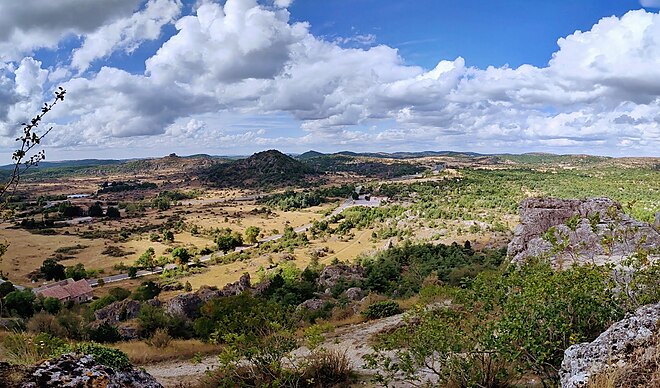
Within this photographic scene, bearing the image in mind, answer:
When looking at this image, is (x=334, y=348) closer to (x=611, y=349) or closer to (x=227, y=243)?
(x=611, y=349)

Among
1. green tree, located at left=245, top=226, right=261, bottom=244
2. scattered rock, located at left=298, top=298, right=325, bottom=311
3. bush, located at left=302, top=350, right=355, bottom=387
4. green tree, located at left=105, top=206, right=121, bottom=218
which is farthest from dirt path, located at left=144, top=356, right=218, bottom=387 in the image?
green tree, located at left=105, top=206, right=121, bottom=218

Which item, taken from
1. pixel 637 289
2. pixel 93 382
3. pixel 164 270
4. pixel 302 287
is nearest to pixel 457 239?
pixel 302 287

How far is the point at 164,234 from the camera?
71500 millimetres

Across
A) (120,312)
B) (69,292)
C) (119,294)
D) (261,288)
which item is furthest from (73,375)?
(69,292)

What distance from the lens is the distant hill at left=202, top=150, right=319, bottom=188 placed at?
16562 centimetres

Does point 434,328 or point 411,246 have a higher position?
point 434,328

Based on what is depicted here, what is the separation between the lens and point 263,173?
176375mm

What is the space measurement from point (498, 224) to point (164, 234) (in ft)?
173

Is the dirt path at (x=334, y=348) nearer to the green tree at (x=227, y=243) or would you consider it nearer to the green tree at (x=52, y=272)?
the green tree at (x=52, y=272)

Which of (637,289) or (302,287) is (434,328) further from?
(302,287)

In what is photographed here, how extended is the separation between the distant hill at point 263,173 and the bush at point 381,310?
138508 mm

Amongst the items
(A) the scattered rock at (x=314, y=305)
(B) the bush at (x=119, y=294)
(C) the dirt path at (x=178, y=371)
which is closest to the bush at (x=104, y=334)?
(C) the dirt path at (x=178, y=371)

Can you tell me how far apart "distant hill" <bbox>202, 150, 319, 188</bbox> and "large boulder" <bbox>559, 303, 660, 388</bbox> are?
153 m

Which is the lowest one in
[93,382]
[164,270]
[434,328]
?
[164,270]
